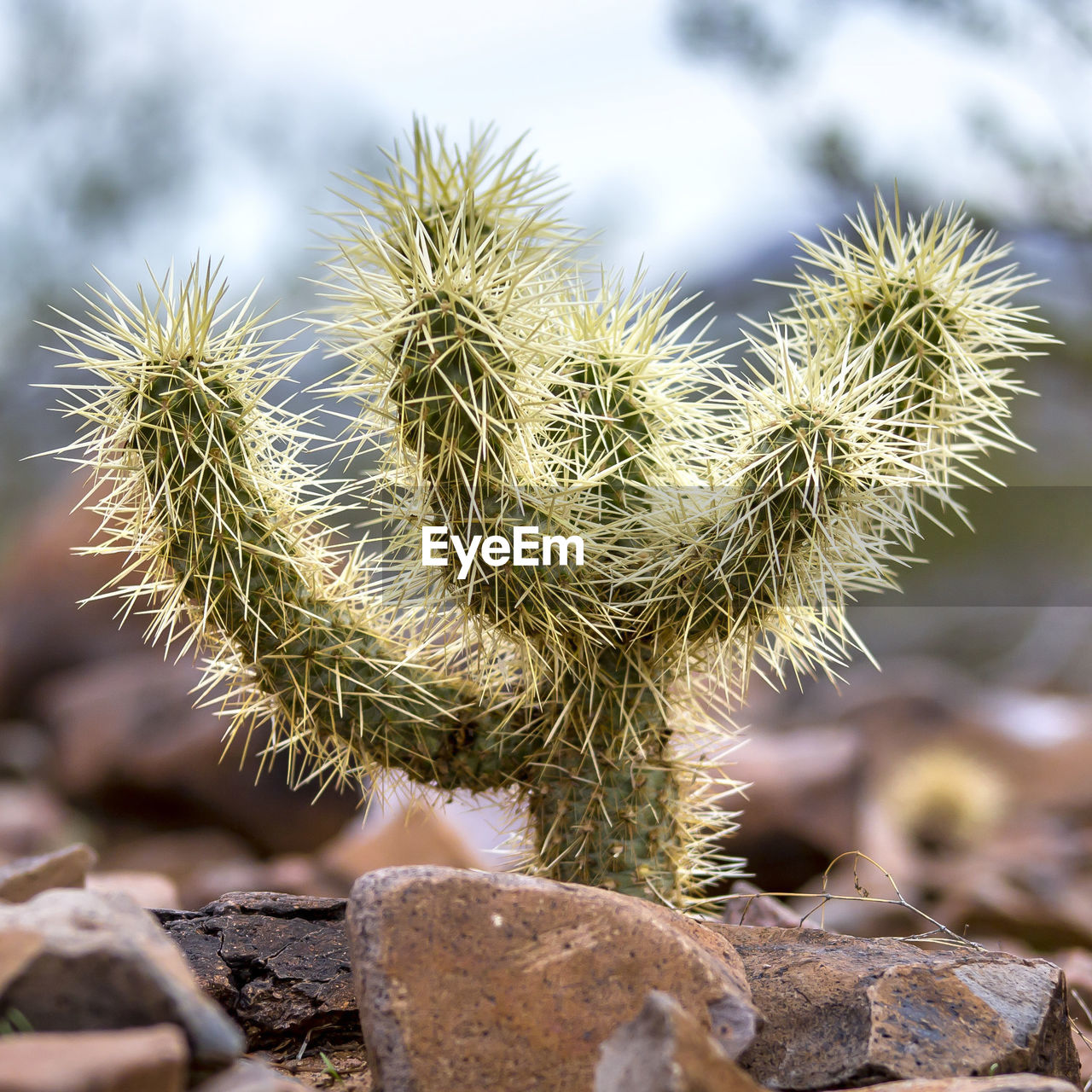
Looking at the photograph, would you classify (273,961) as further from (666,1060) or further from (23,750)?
(23,750)

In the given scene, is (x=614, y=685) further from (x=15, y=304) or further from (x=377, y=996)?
(x=15, y=304)

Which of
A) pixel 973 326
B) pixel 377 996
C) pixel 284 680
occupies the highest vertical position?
pixel 973 326

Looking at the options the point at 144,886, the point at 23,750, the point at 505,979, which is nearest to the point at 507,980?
the point at 505,979

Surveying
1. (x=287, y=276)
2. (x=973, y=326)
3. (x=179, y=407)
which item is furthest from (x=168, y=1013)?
(x=287, y=276)

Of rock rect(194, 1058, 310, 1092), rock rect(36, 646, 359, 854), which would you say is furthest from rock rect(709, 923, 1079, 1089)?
rock rect(36, 646, 359, 854)

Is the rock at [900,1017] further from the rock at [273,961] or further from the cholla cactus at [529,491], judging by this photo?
the rock at [273,961]

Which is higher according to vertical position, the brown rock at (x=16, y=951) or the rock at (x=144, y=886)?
the brown rock at (x=16, y=951)

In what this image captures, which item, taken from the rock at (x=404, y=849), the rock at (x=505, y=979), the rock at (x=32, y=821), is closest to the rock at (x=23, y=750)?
the rock at (x=32, y=821)
